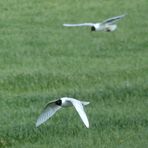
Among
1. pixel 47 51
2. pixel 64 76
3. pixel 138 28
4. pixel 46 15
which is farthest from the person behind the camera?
pixel 46 15

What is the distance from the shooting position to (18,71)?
12531 mm

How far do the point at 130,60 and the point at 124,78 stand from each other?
1.79 metres

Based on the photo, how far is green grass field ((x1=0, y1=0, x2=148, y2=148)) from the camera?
881cm

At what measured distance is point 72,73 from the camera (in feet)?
40.6

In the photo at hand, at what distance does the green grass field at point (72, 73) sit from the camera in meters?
8.81

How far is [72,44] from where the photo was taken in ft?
51.1

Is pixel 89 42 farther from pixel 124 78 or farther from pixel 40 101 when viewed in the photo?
pixel 40 101

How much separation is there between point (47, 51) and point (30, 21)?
3841 mm

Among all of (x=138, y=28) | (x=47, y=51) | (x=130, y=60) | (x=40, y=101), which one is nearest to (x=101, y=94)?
(x=40, y=101)

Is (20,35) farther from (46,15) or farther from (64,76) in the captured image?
(64,76)

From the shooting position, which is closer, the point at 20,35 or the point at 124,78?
the point at 124,78

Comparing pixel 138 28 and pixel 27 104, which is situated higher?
pixel 27 104

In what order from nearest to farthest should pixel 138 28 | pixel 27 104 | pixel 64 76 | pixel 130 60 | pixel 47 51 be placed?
pixel 27 104 < pixel 64 76 < pixel 130 60 < pixel 47 51 < pixel 138 28

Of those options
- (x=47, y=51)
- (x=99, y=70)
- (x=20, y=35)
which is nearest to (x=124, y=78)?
(x=99, y=70)
